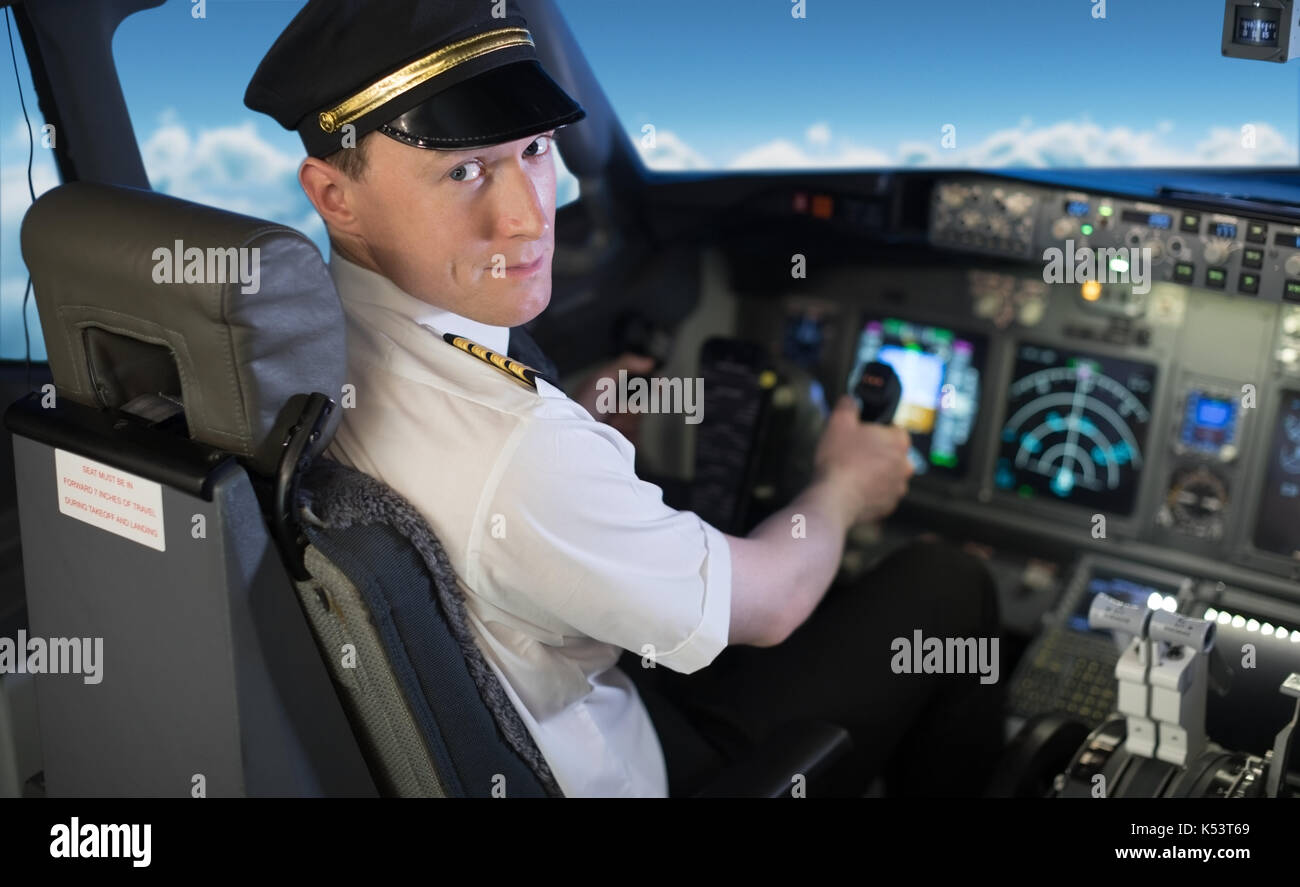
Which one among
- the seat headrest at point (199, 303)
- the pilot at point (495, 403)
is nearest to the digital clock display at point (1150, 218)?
the pilot at point (495, 403)

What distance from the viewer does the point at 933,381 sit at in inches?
111

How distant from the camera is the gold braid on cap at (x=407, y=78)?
1372mm

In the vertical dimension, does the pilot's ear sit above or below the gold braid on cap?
below

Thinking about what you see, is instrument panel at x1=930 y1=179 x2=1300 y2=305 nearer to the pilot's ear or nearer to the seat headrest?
the pilot's ear

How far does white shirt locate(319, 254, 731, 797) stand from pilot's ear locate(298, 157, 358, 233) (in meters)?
0.07

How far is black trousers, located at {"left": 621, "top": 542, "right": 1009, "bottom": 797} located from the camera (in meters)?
1.87

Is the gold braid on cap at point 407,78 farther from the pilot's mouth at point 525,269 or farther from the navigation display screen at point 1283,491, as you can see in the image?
the navigation display screen at point 1283,491

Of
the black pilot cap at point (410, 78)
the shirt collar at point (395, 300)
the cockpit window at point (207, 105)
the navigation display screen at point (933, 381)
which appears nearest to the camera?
the black pilot cap at point (410, 78)

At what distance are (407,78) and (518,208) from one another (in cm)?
19

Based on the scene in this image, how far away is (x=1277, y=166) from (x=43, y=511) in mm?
2219

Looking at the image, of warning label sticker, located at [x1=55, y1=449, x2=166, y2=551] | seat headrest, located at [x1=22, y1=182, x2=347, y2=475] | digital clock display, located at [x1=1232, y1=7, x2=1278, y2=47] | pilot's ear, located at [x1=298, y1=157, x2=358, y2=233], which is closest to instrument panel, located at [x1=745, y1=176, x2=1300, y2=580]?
digital clock display, located at [x1=1232, y1=7, x2=1278, y2=47]

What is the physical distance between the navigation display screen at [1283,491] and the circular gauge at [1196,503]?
0.25ft

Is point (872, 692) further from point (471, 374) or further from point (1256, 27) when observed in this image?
point (1256, 27)

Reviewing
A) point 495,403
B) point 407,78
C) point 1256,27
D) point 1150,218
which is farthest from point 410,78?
point 1150,218
